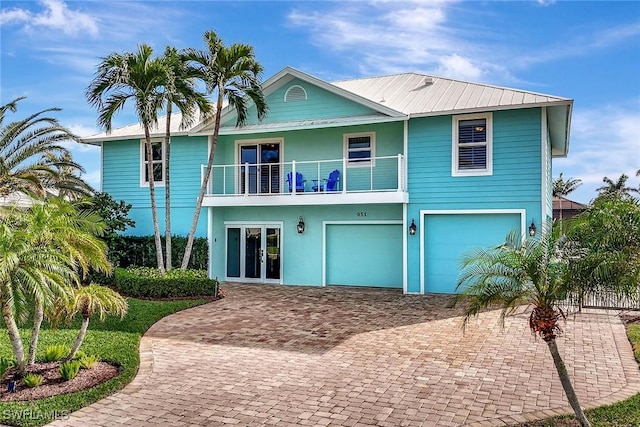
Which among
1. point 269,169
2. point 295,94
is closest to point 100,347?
point 269,169

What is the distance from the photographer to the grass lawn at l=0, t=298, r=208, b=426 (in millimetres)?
5477

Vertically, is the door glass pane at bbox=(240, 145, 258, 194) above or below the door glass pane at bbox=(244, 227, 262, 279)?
above

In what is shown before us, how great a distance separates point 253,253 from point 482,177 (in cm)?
829

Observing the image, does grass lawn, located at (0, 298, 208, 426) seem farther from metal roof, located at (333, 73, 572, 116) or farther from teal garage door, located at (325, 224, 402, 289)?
metal roof, located at (333, 73, 572, 116)

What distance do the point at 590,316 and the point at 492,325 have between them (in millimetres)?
2853

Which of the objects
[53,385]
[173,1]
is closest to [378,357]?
[53,385]

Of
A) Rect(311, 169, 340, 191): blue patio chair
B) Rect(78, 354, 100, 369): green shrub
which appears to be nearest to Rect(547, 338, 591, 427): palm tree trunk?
Rect(78, 354, 100, 369): green shrub

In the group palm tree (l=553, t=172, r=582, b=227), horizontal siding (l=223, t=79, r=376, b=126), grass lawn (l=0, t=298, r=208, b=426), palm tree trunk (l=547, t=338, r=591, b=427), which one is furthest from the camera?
palm tree (l=553, t=172, r=582, b=227)

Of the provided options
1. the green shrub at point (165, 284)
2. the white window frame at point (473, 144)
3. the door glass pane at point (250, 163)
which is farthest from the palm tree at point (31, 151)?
the white window frame at point (473, 144)

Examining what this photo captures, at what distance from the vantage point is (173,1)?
11.7m

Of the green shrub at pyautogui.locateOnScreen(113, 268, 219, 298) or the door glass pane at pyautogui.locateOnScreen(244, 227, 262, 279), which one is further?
the door glass pane at pyautogui.locateOnScreen(244, 227, 262, 279)

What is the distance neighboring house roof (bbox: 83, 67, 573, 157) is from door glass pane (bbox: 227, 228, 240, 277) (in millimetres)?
3692

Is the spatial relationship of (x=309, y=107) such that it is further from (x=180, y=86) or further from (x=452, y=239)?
(x=452, y=239)

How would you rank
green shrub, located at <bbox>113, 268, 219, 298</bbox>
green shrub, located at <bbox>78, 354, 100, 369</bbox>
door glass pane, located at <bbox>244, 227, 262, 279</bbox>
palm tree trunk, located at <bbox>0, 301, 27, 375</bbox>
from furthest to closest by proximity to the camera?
door glass pane, located at <bbox>244, 227, 262, 279</bbox> < green shrub, located at <bbox>113, 268, 219, 298</bbox> < green shrub, located at <bbox>78, 354, 100, 369</bbox> < palm tree trunk, located at <bbox>0, 301, 27, 375</bbox>
